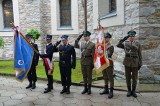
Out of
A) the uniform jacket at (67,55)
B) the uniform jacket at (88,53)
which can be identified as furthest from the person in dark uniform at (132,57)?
the uniform jacket at (67,55)

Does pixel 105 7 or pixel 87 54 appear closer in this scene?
pixel 87 54

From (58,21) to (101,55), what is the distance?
929 cm

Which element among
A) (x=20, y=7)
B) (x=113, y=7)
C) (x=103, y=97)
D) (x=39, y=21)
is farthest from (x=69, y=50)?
(x=20, y=7)

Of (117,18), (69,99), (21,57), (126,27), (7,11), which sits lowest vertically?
(69,99)

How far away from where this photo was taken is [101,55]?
237 inches

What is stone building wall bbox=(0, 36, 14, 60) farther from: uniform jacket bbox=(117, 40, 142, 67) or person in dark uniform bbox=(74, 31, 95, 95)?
uniform jacket bbox=(117, 40, 142, 67)

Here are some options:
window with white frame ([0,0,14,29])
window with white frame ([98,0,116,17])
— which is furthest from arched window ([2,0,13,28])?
window with white frame ([98,0,116,17])

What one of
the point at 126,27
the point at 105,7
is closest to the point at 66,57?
the point at 126,27

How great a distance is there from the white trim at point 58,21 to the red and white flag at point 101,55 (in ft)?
28.2

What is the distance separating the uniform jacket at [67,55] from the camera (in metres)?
6.37

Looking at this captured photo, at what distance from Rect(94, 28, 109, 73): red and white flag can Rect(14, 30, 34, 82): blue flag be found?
1895 mm

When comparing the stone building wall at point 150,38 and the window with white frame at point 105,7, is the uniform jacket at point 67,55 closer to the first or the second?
the stone building wall at point 150,38

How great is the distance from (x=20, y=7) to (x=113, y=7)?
25.0 feet

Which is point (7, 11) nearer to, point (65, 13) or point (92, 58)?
point (65, 13)
